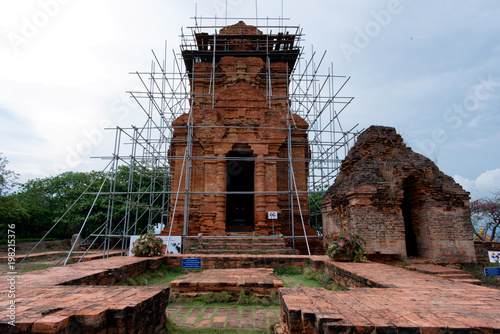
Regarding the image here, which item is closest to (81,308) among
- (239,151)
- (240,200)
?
(239,151)

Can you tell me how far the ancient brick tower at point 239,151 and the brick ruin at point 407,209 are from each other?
240 cm

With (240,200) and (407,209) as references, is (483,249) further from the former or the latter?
(240,200)

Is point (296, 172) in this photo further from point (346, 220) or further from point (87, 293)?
point (87, 293)

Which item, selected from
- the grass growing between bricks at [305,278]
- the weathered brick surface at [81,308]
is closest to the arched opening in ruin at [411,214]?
the grass growing between bricks at [305,278]

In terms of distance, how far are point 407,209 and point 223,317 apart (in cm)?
913

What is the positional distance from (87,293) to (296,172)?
11988mm

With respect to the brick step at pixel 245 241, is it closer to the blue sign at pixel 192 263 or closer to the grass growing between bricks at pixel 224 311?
the blue sign at pixel 192 263

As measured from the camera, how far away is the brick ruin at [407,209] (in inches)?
363

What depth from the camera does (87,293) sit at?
3.49m

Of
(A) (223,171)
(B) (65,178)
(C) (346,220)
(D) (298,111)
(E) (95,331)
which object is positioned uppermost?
(D) (298,111)

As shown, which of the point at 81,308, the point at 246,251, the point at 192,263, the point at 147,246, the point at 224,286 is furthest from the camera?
the point at 246,251

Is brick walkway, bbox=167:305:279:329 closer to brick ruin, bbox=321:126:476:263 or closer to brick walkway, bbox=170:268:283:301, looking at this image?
brick walkway, bbox=170:268:283:301

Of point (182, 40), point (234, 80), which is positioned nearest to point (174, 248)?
point (234, 80)

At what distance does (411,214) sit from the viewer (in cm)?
1047
